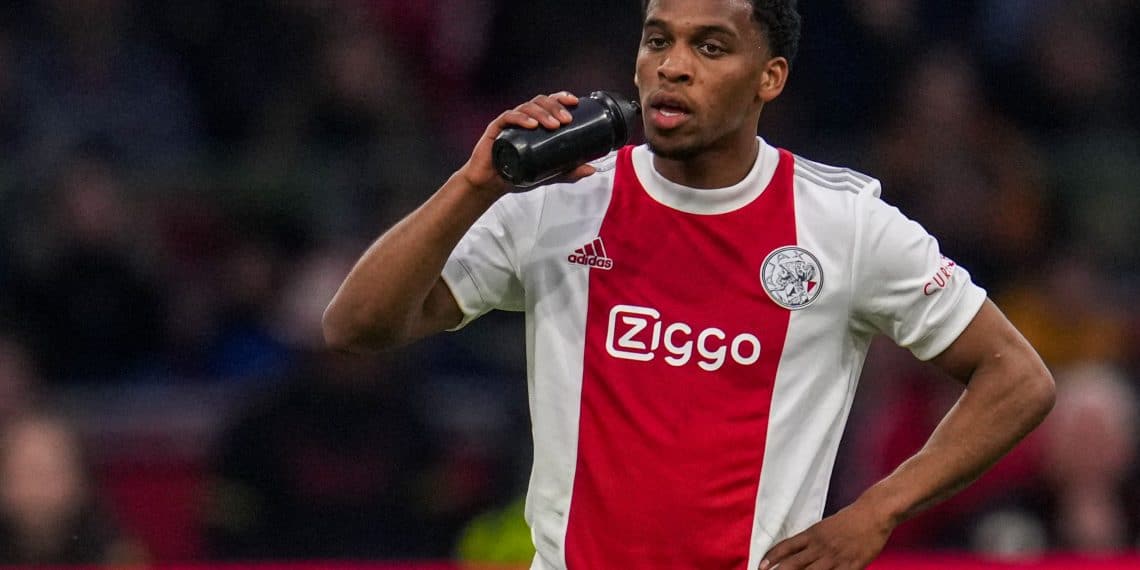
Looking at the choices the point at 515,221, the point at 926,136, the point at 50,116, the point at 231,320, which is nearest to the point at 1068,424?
the point at 926,136

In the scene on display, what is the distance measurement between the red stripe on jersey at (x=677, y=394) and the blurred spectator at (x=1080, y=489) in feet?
8.69

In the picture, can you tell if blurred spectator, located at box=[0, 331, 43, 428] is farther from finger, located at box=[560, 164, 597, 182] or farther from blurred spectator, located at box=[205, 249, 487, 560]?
finger, located at box=[560, 164, 597, 182]

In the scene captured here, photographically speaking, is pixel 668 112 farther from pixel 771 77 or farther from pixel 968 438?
pixel 968 438

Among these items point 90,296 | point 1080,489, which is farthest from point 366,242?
point 1080,489

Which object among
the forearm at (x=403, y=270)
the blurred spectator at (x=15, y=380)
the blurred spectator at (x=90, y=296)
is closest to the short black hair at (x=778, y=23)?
the forearm at (x=403, y=270)

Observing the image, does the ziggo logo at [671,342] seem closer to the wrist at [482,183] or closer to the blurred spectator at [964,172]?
→ the wrist at [482,183]

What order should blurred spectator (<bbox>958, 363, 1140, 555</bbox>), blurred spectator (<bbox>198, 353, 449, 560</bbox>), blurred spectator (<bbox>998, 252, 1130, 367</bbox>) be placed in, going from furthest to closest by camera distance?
blurred spectator (<bbox>998, 252, 1130, 367</bbox>) < blurred spectator (<bbox>198, 353, 449, 560</bbox>) < blurred spectator (<bbox>958, 363, 1140, 555</bbox>)

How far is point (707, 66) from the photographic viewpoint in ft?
10.4

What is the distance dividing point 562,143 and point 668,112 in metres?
0.28

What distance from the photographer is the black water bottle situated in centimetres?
296

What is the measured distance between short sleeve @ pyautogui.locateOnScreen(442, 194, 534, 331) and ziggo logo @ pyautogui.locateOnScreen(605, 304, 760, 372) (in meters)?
0.22

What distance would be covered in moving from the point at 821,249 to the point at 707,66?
1.25ft

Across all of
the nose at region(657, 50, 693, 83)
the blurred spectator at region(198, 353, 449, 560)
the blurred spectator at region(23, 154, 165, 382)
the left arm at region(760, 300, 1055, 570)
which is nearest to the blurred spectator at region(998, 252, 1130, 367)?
the blurred spectator at region(198, 353, 449, 560)

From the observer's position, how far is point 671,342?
3.21 metres
